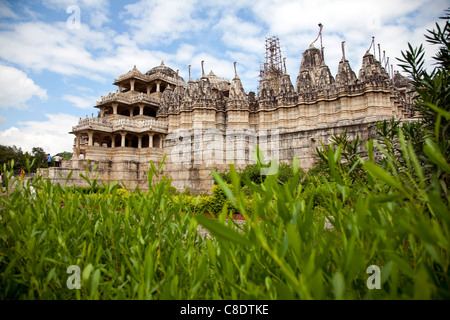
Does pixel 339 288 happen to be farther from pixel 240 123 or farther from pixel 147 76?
pixel 147 76

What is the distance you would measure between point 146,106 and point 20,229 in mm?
24443

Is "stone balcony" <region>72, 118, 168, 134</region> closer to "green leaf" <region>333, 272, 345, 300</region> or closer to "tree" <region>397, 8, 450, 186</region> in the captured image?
"tree" <region>397, 8, 450, 186</region>

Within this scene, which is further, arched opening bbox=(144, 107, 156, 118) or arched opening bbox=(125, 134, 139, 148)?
arched opening bbox=(144, 107, 156, 118)

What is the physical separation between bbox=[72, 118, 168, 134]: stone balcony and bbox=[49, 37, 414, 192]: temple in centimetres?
7

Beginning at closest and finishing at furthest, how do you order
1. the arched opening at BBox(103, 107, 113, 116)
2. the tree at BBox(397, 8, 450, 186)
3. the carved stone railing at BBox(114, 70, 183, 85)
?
the tree at BBox(397, 8, 450, 186), the carved stone railing at BBox(114, 70, 183, 85), the arched opening at BBox(103, 107, 113, 116)

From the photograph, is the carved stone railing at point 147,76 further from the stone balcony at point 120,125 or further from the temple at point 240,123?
the stone balcony at point 120,125

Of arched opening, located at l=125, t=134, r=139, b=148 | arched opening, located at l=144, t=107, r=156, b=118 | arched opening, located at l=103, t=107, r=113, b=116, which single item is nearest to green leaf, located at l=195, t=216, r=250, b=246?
arched opening, located at l=125, t=134, r=139, b=148

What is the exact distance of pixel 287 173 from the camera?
1348 centimetres

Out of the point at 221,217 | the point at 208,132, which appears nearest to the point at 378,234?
the point at 221,217

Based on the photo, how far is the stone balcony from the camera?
20578 mm

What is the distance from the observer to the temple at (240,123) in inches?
671

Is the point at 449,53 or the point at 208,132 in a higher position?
the point at 208,132
